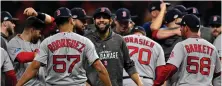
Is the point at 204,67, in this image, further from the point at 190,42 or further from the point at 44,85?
the point at 44,85

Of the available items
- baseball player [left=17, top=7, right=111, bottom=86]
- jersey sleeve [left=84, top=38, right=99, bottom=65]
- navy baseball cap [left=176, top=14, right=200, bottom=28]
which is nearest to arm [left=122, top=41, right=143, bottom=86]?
navy baseball cap [left=176, top=14, right=200, bottom=28]

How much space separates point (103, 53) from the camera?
1066 centimetres

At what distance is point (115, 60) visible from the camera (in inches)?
420

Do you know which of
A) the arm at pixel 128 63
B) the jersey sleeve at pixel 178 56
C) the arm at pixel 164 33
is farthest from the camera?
the arm at pixel 164 33

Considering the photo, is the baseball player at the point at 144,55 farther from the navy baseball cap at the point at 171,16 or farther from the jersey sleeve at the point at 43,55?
the jersey sleeve at the point at 43,55

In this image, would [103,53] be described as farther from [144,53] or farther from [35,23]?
[35,23]

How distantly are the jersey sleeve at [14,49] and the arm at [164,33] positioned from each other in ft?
8.34

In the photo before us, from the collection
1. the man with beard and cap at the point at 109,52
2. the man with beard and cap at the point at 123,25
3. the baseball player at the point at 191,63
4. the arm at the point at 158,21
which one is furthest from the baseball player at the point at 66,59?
the arm at the point at 158,21

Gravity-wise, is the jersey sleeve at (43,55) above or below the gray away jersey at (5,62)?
above

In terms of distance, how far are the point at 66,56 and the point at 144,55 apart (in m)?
2.27

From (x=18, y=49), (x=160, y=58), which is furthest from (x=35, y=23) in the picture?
(x=160, y=58)

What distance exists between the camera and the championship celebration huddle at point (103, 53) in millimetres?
9547

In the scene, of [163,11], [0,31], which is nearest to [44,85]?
[0,31]

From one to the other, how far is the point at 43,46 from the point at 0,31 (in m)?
2.66
